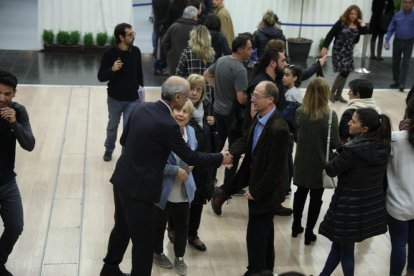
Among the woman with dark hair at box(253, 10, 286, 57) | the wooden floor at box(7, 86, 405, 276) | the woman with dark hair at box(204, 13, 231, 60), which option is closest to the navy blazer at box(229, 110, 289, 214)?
the wooden floor at box(7, 86, 405, 276)

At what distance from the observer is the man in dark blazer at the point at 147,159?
4.16 metres

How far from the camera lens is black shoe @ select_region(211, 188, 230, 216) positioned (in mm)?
5323

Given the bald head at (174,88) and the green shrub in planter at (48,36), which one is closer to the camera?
the bald head at (174,88)

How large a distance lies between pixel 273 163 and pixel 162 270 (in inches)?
54.8

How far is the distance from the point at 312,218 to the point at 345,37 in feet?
15.7

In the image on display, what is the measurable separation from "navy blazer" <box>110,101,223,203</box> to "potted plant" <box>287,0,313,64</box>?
8625mm

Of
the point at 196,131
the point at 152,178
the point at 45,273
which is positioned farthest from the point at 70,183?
the point at 152,178

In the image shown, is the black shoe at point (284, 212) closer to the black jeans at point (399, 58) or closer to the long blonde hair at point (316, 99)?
the long blonde hair at point (316, 99)

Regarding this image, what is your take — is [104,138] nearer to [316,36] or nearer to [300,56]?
[300,56]

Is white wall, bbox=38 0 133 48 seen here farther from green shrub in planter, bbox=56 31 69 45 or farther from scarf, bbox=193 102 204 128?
scarf, bbox=193 102 204 128

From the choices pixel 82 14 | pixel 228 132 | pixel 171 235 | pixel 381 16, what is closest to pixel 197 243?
pixel 171 235

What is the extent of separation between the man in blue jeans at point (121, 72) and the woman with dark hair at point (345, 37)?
3590 mm

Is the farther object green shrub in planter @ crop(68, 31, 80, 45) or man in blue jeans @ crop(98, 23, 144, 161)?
green shrub in planter @ crop(68, 31, 80, 45)

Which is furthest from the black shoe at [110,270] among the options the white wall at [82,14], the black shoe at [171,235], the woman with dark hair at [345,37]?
the white wall at [82,14]
